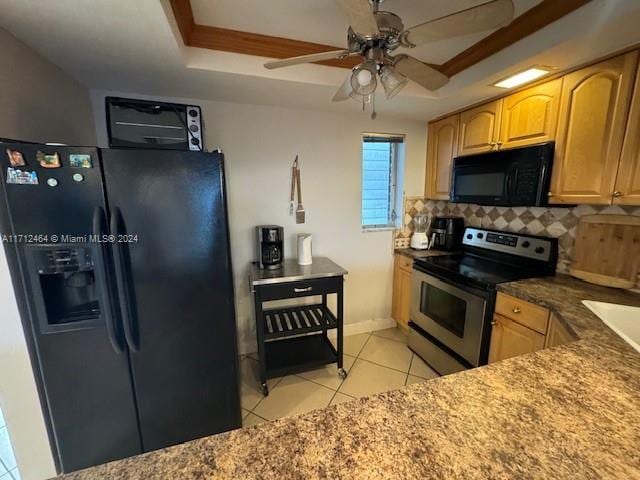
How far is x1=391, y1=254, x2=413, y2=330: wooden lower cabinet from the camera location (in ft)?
8.49

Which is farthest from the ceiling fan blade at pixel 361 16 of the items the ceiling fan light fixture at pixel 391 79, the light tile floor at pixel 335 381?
the light tile floor at pixel 335 381

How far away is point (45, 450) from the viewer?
1.31m

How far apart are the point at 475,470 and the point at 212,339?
4.27ft

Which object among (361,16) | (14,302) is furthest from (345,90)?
(14,302)

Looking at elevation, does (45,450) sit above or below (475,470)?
below

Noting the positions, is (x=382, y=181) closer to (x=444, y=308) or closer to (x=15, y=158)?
(x=444, y=308)

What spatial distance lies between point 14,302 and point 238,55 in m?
1.62

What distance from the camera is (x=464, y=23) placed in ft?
2.94

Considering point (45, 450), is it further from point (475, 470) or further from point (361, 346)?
point (361, 346)

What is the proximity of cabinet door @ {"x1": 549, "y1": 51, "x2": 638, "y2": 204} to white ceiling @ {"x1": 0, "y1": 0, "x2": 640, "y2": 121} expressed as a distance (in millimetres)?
111

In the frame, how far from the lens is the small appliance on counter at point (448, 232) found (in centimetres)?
260

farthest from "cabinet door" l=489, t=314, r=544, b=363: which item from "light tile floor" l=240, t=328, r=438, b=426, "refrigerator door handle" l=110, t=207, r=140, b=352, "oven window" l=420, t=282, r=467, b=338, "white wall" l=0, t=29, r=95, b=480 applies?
"white wall" l=0, t=29, r=95, b=480

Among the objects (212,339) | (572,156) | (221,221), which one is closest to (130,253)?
(221,221)

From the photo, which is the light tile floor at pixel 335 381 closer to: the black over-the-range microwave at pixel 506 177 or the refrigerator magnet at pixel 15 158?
the black over-the-range microwave at pixel 506 177
